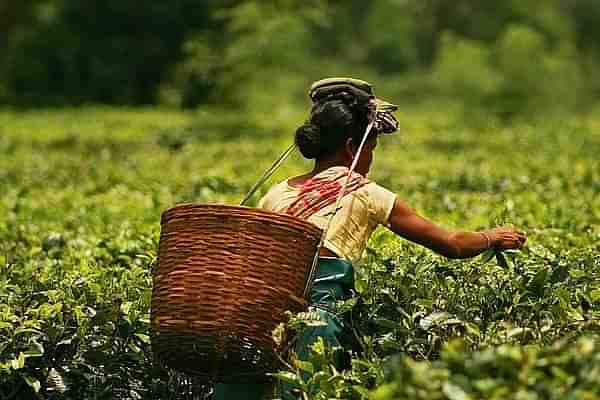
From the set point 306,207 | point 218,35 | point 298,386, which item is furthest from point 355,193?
point 218,35

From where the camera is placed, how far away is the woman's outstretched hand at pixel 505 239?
461 centimetres

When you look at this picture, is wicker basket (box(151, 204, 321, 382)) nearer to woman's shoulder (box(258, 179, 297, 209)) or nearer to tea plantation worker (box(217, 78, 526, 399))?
tea plantation worker (box(217, 78, 526, 399))

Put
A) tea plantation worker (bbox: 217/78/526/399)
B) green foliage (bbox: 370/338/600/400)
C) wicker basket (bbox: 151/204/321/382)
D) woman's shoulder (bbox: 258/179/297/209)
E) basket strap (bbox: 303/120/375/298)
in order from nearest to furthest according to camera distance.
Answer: green foliage (bbox: 370/338/600/400) → wicker basket (bbox: 151/204/321/382) → basket strap (bbox: 303/120/375/298) → tea plantation worker (bbox: 217/78/526/399) → woman's shoulder (bbox: 258/179/297/209)

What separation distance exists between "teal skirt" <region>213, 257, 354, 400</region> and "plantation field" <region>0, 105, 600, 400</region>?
6 centimetres

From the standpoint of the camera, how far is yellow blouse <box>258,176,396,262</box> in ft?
14.5

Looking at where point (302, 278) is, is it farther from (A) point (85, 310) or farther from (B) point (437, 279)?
(A) point (85, 310)

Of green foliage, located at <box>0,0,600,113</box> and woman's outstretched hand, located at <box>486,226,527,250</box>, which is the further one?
green foliage, located at <box>0,0,600,113</box>

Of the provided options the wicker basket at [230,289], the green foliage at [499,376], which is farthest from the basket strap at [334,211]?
the green foliage at [499,376]

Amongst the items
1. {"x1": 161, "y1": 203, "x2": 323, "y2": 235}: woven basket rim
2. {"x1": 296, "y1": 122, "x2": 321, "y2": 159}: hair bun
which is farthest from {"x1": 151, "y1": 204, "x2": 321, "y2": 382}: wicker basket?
{"x1": 296, "y1": 122, "x2": 321, "y2": 159}: hair bun

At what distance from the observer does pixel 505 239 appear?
4613 mm

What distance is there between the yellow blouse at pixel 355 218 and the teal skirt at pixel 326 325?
53 mm

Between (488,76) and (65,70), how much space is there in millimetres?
9765

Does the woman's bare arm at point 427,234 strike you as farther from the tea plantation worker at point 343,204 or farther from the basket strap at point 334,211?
the basket strap at point 334,211

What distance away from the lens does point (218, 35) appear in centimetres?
2719
